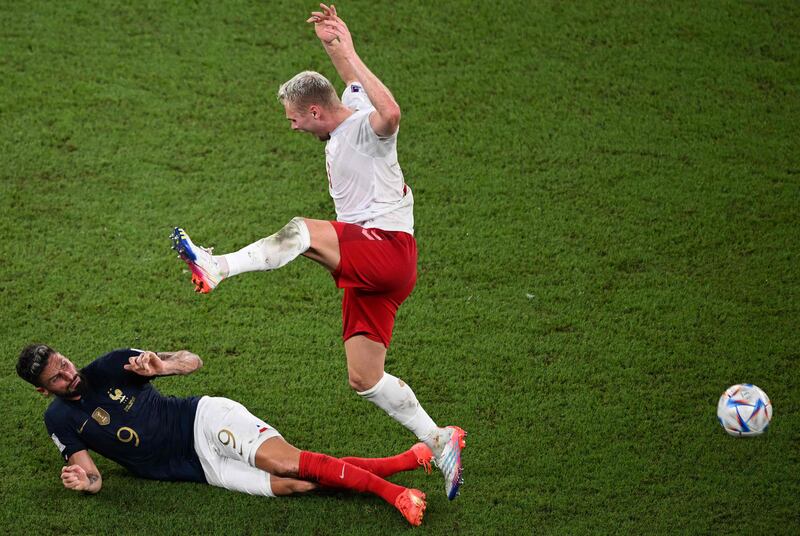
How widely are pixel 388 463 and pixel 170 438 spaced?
1.14 meters

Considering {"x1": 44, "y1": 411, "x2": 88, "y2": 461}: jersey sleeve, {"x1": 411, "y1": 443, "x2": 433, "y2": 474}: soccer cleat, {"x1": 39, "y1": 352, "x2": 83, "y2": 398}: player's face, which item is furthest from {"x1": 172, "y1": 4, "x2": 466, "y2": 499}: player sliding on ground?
{"x1": 44, "y1": 411, "x2": 88, "y2": 461}: jersey sleeve

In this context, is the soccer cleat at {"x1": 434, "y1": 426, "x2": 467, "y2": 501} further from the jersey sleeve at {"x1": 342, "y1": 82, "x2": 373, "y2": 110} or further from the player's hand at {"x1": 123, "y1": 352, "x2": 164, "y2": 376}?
the jersey sleeve at {"x1": 342, "y1": 82, "x2": 373, "y2": 110}

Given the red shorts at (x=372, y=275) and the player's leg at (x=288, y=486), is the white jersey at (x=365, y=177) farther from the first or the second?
the player's leg at (x=288, y=486)

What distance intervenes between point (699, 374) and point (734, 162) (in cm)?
234

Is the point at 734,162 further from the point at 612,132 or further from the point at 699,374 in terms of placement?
the point at 699,374

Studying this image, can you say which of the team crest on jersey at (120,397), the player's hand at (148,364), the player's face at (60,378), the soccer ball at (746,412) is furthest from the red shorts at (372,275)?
the soccer ball at (746,412)

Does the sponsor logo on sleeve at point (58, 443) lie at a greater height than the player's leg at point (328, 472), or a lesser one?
lesser

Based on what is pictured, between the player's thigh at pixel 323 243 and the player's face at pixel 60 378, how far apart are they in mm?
1349

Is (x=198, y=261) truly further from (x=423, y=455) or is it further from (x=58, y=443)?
(x=423, y=455)

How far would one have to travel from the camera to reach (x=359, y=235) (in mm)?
4715

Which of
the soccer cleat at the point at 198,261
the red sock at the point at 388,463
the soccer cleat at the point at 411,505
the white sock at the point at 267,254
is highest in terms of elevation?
the white sock at the point at 267,254

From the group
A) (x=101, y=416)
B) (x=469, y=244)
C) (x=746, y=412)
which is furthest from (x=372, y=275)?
(x=469, y=244)

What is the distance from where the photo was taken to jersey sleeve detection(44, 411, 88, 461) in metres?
4.96

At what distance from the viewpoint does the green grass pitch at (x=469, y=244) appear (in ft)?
16.9
